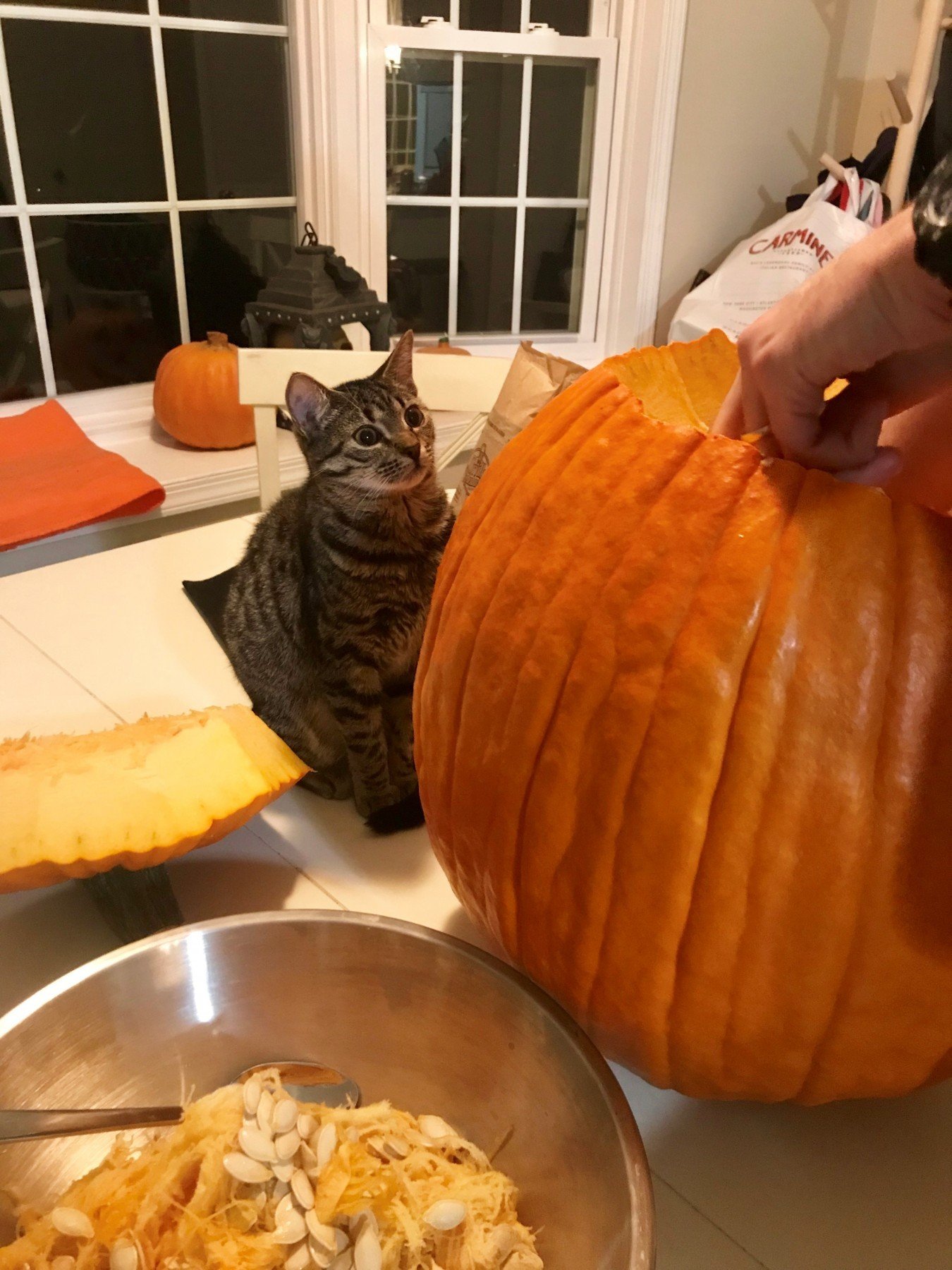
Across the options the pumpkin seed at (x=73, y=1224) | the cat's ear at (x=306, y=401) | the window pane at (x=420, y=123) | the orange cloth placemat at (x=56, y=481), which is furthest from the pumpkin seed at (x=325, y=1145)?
the window pane at (x=420, y=123)

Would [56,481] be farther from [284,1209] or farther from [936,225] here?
[936,225]

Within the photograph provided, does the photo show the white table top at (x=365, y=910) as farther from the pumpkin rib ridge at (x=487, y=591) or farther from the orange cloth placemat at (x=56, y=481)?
the orange cloth placemat at (x=56, y=481)

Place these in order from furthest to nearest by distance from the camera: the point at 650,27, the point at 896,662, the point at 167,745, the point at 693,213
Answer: the point at 693,213, the point at 650,27, the point at 167,745, the point at 896,662

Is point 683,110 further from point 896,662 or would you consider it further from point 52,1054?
point 52,1054

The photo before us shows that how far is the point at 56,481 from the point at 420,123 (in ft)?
3.90

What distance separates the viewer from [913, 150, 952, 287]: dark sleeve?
0.34m

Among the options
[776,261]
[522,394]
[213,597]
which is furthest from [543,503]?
[776,261]

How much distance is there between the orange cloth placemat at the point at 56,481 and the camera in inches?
64.1

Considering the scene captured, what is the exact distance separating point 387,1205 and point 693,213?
2.45 meters

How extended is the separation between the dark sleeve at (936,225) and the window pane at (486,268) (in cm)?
211

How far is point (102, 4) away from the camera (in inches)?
69.9

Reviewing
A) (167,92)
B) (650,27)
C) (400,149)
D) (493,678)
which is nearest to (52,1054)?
(493,678)

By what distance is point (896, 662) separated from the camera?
1.41 ft

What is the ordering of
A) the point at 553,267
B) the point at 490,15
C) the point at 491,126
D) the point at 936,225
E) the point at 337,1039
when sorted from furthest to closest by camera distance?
the point at 553,267
the point at 491,126
the point at 490,15
the point at 337,1039
the point at 936,225
